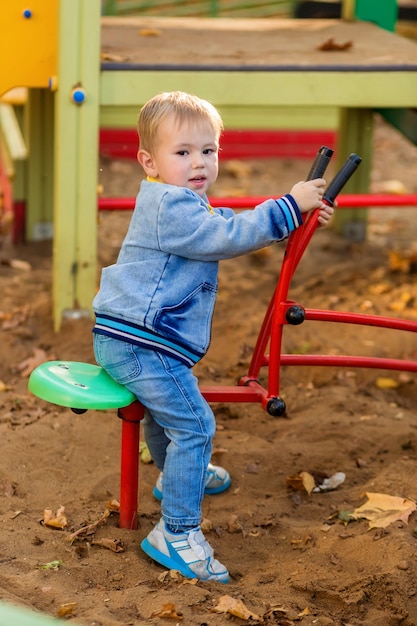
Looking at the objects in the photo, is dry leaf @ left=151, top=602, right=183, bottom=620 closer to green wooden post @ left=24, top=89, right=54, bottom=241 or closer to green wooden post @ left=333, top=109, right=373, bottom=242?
green wooden post @ left=24, top=89, right=54, bottom=241

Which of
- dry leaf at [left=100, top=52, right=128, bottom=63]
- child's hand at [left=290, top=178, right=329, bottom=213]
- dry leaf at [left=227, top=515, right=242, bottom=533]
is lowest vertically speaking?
dry leaf at [left=227, top=515, right=242, bottom=533]

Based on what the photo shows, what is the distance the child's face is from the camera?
2.76m

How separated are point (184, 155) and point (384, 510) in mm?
1240

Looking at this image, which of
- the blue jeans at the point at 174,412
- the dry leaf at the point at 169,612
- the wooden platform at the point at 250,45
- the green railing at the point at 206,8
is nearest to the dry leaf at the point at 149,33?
the wooden platform at the point at 250,45

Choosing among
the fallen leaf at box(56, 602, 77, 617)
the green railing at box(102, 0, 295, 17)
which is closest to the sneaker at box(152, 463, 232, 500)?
the fallen leaf at box(56, 602, 77, 617)

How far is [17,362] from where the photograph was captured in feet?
14.1

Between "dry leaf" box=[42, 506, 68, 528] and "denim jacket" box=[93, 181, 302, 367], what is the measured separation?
2.06ft

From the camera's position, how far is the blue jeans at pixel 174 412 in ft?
9.18

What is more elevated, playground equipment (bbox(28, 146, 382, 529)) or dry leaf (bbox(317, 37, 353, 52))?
dry leaf (bbox(317, 37, 353, 52))

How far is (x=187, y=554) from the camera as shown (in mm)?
2822

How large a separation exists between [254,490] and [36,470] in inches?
28.6

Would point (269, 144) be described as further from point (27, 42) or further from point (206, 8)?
point (27, 42)

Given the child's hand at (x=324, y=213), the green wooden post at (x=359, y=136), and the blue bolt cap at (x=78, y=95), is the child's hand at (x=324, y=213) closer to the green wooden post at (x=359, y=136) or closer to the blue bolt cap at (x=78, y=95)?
the blue bolt cap at (x=78, y=95)

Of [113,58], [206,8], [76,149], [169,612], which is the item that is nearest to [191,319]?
[169,612]
